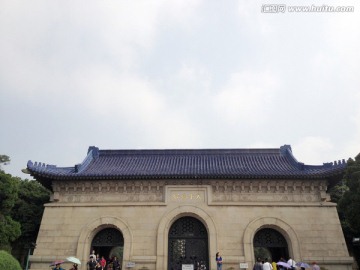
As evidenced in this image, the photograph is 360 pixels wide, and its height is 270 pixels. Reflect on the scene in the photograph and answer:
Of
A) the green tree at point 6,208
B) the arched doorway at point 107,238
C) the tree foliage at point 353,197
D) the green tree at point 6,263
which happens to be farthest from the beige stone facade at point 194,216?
the green tree at point 6,208

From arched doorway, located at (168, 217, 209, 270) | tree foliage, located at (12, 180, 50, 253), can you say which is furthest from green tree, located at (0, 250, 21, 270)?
tree foliage, located at (12, 180, 50, 253)

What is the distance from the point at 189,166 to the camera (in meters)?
18.9

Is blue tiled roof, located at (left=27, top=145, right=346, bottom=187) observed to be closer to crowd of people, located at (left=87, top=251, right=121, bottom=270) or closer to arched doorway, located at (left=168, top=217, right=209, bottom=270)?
arched doorway, located at (left=168, top=217, right=209, bottom=270)

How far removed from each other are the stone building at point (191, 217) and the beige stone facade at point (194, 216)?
47 mm

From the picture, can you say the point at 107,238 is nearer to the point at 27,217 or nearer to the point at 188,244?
the point at 188,244

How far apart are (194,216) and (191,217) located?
38 cm

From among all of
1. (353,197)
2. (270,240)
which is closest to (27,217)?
(270,240)

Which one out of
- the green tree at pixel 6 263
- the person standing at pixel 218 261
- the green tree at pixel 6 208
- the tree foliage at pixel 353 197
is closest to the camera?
the green tree at pixel 6 263

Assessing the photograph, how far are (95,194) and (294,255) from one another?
10.5m

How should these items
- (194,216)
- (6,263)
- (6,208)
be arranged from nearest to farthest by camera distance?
1. (6,263)
2. (194,216)
3. (6,208)

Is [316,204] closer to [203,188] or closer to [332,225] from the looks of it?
[332,225]

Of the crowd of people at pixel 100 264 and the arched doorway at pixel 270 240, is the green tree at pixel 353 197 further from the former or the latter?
the crowd of people at pixel 100 264

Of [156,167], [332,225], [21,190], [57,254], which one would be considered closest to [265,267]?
[332,225]

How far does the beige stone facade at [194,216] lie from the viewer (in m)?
15.3
